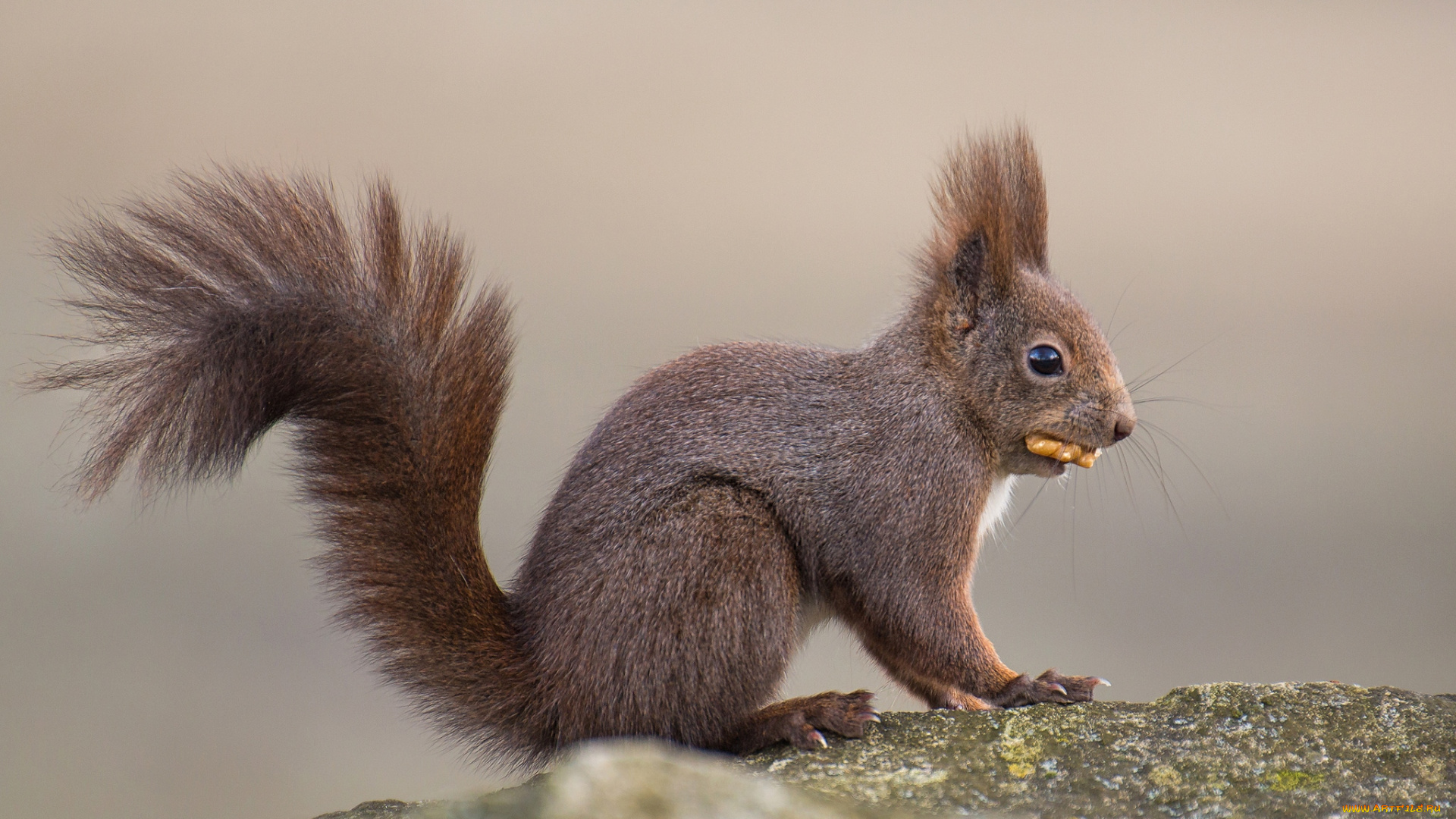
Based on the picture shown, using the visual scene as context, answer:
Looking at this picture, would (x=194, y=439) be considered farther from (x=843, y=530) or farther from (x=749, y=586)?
(x=843, y=530)

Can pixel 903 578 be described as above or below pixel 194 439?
above

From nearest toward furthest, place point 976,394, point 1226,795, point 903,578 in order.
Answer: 1. point 1226,795
2. point 903,578
3. point 976,394

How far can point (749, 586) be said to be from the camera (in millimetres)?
1977

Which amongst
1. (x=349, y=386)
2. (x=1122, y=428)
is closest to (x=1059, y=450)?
(x=1122, y=428)

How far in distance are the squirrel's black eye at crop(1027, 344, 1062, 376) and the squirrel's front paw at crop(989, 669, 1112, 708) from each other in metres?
0.56

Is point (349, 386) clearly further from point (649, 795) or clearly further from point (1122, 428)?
point (1122, 428)

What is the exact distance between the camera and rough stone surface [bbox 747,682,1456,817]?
186cm

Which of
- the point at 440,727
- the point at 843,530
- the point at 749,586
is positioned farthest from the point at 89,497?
the point at 843,530

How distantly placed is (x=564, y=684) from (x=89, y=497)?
0.84m

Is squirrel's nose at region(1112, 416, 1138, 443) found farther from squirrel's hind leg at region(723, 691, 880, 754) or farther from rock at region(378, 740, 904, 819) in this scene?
rock at region(378, 740, 904, 819)

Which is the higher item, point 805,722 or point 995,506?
point 995,506

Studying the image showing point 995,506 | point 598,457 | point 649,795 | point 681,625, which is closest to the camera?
point 649,795

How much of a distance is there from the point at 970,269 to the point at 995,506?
0.46 m

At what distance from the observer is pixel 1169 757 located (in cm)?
198
